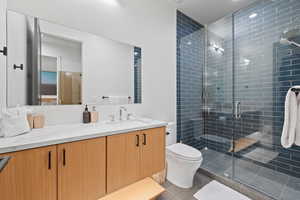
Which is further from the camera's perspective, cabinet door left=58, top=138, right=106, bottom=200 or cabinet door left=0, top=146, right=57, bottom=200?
cabinet door left=58, top=138, right=106, bottom=200

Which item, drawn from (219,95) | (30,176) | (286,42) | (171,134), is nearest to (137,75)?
(171,134)

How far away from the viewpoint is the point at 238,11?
7.39 feet

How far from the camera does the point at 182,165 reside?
1.67 metres

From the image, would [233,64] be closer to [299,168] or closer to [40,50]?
[299,168]

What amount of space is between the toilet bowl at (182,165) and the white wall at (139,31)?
56 centimetres

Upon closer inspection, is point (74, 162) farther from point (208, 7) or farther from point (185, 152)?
point (208, 7)

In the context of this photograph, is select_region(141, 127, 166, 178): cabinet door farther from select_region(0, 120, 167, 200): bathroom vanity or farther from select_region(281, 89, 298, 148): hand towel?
select_region(281, 89, 298, 148): hand towel

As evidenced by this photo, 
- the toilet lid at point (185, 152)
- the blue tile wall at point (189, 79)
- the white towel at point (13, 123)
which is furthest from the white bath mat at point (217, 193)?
the white towel at point (13, 123)

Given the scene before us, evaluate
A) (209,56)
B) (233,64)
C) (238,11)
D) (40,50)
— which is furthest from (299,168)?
(40,50)

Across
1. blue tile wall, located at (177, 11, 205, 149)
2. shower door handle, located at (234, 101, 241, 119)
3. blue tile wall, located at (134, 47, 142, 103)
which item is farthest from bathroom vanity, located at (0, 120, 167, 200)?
shower door handle, located at (234, 101, 241, 119)

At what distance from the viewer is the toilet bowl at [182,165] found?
5.31 ft

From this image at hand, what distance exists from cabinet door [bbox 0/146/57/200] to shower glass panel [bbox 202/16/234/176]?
2165mm

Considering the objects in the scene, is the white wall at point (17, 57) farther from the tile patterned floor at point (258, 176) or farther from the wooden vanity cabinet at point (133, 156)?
the tile patterned floor at point (258, 176)

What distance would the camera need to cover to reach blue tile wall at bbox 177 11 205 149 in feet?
7.74
